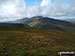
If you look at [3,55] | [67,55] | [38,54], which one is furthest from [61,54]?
[3,55]

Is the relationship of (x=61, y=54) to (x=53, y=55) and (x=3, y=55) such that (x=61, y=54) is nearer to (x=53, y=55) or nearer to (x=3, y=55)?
(x=53, y=55)

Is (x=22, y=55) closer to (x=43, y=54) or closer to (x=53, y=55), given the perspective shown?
(x=43, y=54)

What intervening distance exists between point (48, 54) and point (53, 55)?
1.23 metres

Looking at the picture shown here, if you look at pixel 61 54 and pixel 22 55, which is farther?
pixel 61 54

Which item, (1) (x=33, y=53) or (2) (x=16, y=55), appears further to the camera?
(1) (x=33, y=53)

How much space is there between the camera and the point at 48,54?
27.2 metres

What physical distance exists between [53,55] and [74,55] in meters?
5.01

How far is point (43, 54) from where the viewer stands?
88.7 feet

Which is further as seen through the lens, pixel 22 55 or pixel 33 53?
pixel 33 53

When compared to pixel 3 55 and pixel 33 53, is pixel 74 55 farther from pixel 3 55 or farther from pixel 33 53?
pixel 3 55

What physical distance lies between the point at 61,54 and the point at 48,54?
3.17 m

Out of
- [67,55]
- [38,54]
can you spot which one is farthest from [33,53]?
[67,55]

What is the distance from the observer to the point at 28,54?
88.1 feet

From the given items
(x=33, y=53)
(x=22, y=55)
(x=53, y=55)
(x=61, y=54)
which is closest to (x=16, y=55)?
(x=22, y=55)
